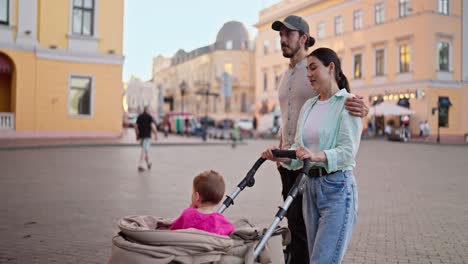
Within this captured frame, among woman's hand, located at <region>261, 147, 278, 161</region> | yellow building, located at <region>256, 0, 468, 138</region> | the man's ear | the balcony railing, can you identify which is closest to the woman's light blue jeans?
woman's hand, located at <region>261, 147, 278, 161</region>

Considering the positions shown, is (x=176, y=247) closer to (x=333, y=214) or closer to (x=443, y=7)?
(x=333, y=214)

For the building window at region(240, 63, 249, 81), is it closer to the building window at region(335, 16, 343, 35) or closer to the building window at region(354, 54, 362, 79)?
the building window at region(335, 16, 343, 35)

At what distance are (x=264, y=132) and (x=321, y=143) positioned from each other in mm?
45098

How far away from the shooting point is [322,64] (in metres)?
3.15

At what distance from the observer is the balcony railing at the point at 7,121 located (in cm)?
2464

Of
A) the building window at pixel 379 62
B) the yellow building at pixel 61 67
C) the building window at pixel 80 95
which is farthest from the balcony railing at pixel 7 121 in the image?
the building window at pixel 379 62

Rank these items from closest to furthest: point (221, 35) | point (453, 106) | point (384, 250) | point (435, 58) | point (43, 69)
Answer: point (384, 250) < point (43, 69) < point (453, 106) < point (435, 58) < point (221, 35)

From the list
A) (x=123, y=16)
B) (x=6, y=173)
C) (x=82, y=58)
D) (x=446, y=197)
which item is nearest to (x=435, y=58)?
(x=123, y=16)

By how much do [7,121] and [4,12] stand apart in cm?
538

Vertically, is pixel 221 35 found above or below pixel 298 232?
above

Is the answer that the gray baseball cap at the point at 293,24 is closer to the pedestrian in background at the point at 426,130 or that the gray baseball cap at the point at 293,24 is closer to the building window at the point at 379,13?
the pedestrian in background at the point at 426,130

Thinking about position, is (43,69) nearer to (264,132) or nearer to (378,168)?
(378,168)

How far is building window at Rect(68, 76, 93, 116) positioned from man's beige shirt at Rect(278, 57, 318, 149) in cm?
2441

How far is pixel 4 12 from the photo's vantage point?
25.1 m
